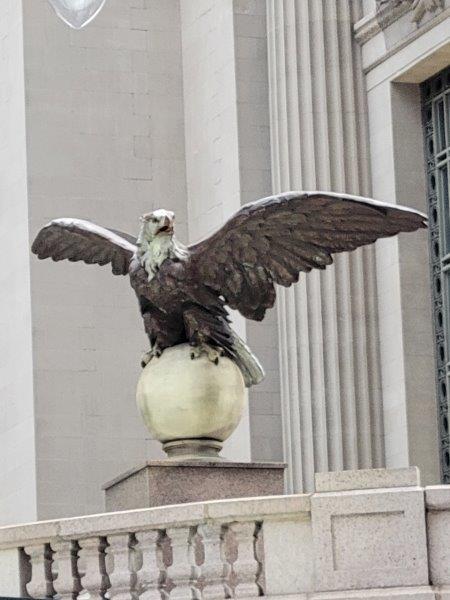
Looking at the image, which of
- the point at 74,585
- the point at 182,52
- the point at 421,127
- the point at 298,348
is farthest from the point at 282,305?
the point at 74,585

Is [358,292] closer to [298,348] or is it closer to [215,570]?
[298,348]

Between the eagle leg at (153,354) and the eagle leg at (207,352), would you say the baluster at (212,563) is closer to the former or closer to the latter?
the eagle leg at (207,352)

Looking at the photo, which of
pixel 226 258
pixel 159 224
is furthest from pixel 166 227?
pixel 226 258

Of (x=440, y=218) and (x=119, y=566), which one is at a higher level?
(x=440, y=218)

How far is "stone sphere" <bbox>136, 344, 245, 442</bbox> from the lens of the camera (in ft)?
62.6

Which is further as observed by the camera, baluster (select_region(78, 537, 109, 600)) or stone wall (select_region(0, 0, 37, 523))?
stone wall (select_region(0, 0, 37, 523))

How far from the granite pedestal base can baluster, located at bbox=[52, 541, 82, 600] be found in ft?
2.69

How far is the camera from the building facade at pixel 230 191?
2789cm

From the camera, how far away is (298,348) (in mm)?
28344

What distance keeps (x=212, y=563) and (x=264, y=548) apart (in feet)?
1.35

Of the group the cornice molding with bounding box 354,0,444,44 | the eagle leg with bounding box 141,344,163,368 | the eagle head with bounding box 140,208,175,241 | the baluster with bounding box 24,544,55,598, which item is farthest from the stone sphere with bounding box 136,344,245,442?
the cornice molding with bounding box 354,0,444,44

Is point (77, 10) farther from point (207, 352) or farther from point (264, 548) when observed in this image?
point (264, 548)

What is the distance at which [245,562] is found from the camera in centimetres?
1736

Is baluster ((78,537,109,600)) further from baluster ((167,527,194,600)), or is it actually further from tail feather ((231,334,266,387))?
tail feather ((231,334,266,387))
